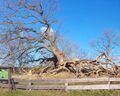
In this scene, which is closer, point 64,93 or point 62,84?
point 64,93

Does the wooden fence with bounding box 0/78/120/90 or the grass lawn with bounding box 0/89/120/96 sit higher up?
the wooden fence with bounding box 0/78/120/90

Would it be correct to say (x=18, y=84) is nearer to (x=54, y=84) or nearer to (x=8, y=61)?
(x=54, y=84)

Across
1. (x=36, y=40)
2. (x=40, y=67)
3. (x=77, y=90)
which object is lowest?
(x=77, y=90)

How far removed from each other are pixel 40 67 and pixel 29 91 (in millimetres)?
12272

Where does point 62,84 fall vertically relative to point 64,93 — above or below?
above

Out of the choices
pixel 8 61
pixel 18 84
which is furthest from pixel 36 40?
pixel 18 84

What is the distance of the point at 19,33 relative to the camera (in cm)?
2620

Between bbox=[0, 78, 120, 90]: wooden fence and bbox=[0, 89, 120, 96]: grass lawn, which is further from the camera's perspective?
bbox=[0, 78, 120, 90]: wooden fence

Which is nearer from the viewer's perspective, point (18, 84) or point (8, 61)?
point (18, 84)

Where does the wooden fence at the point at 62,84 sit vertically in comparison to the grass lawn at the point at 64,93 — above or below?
above

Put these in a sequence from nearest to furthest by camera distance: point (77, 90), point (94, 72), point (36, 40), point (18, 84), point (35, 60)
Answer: point (77, 90) < point (18, 84) < point (94, 72) < point (36, 40) < point (35, 60)

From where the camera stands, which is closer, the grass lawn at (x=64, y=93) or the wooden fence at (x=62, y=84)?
the grass lawn at (x=64, y=93)

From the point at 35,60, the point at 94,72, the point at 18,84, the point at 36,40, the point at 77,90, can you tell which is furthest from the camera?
the point at 35,60

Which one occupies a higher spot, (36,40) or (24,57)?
(36,40)
